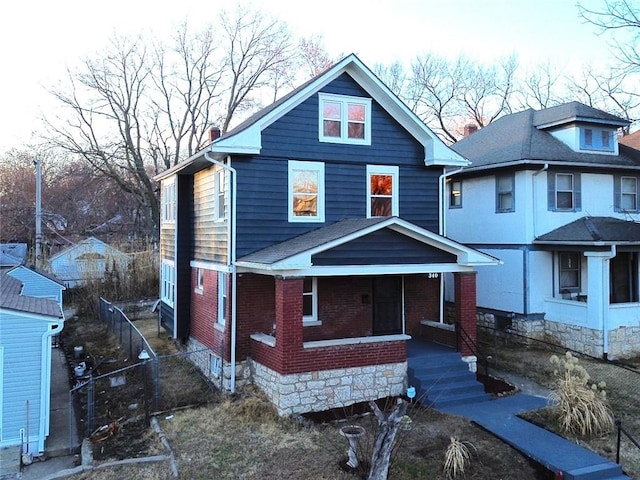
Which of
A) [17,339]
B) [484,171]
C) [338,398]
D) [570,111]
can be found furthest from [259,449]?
[570,111]

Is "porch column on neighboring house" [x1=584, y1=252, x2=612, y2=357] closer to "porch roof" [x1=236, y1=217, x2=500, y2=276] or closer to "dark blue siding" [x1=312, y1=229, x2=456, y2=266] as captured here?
"porch roof" [x1=236, y1=217, x2=500, y2=276]

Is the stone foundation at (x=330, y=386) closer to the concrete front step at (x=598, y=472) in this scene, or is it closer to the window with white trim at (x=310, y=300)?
the window with white trim at (x=310, y=300)

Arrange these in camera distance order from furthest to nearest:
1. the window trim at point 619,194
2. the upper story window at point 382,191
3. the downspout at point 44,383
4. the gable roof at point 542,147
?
the window trim at point 619,194, the gable roof at point 542,147, the upper story window at point 382,191, the downspout at point 44,383

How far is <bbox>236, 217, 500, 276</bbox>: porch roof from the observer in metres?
10.1

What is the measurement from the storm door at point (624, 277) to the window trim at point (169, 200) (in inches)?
568

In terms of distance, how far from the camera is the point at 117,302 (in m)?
24.7

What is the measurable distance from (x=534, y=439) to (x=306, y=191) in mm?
7289

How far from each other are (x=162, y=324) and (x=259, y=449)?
36.9 feet

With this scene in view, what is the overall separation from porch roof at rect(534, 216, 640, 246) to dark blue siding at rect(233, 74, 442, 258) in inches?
172

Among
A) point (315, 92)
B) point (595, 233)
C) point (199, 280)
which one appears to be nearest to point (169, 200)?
point (199, 280)

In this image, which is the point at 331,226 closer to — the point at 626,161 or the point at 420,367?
the point at 420,367

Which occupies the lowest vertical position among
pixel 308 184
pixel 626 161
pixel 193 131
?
pixel 308 184

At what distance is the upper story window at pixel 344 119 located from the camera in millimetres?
12812

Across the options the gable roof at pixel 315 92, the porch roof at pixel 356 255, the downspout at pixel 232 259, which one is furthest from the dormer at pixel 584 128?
the downspout at pixel 232 259
